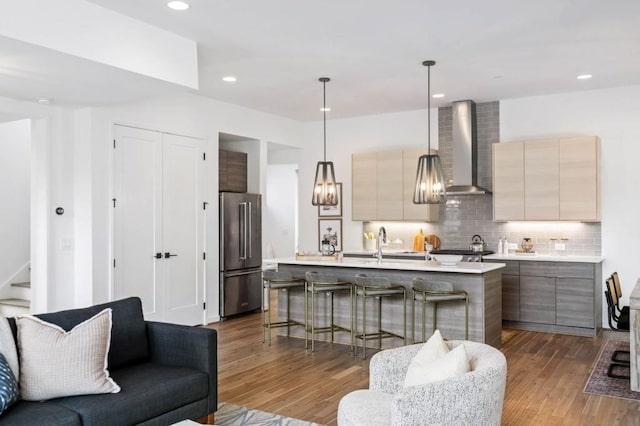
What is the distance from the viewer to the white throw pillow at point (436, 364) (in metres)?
2.67

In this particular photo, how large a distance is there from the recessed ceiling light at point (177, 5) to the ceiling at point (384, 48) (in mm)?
64

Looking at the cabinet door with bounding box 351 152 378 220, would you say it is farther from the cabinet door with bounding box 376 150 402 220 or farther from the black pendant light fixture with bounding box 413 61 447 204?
the black pendant light fixture with bounding box 413 61 447 204

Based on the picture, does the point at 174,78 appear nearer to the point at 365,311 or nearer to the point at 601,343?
the point at 365,311

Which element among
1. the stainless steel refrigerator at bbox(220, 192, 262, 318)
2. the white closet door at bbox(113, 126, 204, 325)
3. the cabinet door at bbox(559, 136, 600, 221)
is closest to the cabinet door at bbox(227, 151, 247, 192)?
the stainless steel refrigerator at bbox(220, 192, 262, 318)

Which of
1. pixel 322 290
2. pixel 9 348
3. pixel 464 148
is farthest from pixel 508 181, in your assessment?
pixel 9 348

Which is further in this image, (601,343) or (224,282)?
(224,282)

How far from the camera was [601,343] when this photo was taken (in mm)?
6273

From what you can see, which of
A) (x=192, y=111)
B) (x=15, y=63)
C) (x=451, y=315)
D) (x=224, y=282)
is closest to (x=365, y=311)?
(x=451, y=315)

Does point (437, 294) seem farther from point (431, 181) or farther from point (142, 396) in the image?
point (142, 396)

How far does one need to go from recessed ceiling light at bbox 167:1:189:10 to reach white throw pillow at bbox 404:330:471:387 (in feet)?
9.77

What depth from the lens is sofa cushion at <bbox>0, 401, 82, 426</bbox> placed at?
269 cm

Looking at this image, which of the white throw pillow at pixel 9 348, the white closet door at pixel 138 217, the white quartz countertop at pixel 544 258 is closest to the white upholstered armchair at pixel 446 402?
the white throw pillow at pixel 9 348

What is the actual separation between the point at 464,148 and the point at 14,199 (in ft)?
20.1

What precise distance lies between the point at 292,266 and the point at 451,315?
1986mm
